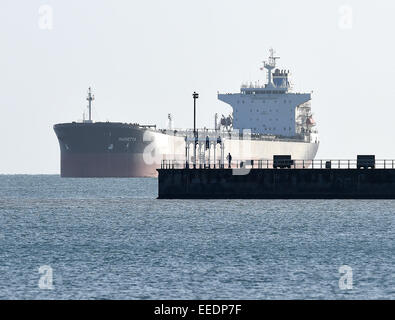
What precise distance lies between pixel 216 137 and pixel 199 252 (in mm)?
111794

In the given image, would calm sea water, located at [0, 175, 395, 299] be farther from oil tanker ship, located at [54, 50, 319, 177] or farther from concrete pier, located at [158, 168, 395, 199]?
oil tanker ship, located at [54, 50, 319, 177]

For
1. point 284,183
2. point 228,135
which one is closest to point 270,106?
point 228,135

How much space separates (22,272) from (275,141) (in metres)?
125

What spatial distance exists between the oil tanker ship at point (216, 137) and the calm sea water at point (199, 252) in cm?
6007

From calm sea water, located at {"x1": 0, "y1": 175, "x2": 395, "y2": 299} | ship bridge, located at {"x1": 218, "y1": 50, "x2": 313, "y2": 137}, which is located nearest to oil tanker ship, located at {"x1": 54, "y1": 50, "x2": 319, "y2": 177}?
ship bridge, located at {"x1": 218, "y1": 50, "x2": 313, "y2": 137}

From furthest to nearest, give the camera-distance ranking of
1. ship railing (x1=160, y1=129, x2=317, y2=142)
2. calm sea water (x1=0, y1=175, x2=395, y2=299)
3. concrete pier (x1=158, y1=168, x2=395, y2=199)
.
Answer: ship railing (x1=160, y1=129, x2=317, y2=142) → concrete pier (x1=158, y1=168, x2=395, y2=199) → calm sea water (x1=0, y1=175, x2=395, y2=299)

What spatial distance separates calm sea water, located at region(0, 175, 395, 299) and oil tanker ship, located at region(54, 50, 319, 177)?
60073 millimetres

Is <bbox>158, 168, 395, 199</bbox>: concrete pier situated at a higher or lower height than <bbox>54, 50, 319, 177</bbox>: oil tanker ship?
lower

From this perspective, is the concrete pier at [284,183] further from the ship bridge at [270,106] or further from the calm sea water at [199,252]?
the ship bridge at [270,106]

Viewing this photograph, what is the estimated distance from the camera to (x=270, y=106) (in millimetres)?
172375

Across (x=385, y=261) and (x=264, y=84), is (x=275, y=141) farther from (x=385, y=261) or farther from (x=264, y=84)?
(x=385, y=261)

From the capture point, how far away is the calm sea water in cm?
3644

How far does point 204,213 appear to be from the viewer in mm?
73250

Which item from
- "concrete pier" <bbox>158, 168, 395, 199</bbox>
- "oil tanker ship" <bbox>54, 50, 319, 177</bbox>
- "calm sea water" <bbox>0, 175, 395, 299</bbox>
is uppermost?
"oil tanker ship" <bbox>54, 50, 319, 177</bbox>
